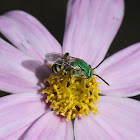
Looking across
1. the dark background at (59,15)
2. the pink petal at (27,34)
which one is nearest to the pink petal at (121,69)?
the pink petal at (27,34)

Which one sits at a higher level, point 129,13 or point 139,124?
point 129,13

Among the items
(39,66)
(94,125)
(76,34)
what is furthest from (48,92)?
(76,34)

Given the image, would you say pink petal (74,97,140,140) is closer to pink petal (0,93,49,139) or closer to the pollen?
the pollen

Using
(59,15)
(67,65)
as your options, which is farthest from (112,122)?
(59,15)

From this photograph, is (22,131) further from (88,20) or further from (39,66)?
(88,20)

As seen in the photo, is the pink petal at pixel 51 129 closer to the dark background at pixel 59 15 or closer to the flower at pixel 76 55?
the flower at pixel 76 55

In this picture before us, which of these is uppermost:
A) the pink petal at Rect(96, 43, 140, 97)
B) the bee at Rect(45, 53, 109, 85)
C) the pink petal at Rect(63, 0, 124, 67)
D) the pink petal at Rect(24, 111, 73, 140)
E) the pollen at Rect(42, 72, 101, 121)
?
the pink petal at Rect(63, 0, 124, 67)

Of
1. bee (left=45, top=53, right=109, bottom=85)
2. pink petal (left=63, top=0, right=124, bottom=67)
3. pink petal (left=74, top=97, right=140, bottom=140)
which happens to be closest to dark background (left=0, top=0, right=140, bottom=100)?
pink petal (left=63, top=0, right=124, bottom=67)
